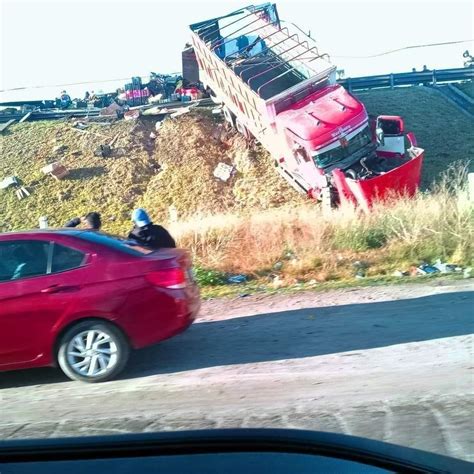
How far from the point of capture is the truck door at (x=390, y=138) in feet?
65.8

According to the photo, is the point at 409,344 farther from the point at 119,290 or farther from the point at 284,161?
the point at 284,161

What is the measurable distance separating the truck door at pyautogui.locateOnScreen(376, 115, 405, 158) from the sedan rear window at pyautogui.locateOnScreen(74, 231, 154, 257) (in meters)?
13.3

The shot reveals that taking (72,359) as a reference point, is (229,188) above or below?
above

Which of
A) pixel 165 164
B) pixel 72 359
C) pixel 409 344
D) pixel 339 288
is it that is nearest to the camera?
pixel 72 359

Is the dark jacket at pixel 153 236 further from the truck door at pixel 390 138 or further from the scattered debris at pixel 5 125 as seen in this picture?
the scattered debris at pixel 5 125

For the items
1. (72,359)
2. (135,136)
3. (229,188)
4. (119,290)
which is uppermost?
(135,136)

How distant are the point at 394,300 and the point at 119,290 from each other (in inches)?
165

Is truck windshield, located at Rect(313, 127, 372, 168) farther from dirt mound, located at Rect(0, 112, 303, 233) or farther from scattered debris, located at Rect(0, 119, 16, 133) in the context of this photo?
scattered debris, located at Rect(0, 119, 16, 133)

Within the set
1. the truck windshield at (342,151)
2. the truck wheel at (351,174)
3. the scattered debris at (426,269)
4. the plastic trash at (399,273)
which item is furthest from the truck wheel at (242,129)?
the plastic trash at (399,273)

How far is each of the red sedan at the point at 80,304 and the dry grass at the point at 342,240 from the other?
4924 mm

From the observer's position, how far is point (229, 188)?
24.3 meters

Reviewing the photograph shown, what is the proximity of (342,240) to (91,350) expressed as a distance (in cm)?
693

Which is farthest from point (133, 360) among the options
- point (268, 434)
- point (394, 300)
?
point (268, 434)

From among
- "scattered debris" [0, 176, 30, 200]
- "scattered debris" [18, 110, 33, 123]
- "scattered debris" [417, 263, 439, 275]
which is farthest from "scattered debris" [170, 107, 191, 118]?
"scattered debris" [417, 263, 439, 275]
